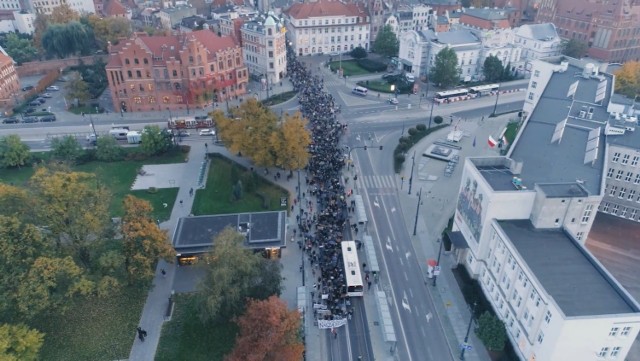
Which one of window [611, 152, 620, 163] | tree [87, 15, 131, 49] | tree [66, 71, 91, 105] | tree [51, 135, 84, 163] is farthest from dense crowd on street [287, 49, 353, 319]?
tree [87, 15, 131, 49]

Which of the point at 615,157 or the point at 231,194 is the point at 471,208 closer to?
the point at 615,157

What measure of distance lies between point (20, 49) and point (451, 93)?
134 metres

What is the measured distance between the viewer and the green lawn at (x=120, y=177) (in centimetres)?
7319

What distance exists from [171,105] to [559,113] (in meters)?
84.6

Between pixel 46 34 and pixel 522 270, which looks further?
pixel 46 34

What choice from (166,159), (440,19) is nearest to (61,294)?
(166,159)

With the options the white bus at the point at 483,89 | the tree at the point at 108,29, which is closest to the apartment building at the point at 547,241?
the white bus at the point at 483,89

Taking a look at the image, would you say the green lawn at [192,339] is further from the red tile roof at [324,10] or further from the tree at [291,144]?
the red tile roof at [324,10]

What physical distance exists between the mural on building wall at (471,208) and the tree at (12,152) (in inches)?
3128

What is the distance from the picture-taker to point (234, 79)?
114m

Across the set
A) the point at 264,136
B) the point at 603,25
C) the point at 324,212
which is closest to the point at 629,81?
the point at 603,25

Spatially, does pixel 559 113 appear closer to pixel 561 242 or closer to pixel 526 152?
pixel 526 152

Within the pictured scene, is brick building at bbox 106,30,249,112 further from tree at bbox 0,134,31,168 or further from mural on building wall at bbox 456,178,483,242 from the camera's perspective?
mural on building wall at bbox 456,178,483,242

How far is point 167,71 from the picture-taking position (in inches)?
4092
